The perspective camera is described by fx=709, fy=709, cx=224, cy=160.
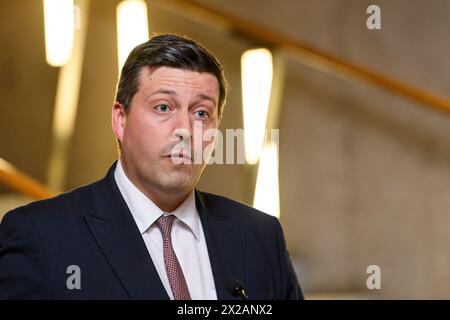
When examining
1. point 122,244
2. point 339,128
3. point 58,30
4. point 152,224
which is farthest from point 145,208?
point 58,30

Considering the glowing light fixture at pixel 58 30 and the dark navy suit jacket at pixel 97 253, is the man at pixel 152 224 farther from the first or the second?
the glowing light fixture at pixel 58 30

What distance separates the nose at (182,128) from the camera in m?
1.84

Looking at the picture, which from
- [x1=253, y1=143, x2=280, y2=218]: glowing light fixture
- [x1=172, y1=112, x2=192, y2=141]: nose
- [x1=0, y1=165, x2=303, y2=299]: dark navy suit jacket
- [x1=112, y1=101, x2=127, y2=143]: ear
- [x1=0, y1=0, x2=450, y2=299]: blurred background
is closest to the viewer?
[x1=0, y1=165, x2=303, y2=299]: dark navy suit jacket

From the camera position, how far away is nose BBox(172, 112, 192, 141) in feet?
6.03

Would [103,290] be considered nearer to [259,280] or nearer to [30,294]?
[30,294]

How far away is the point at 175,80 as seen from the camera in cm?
189

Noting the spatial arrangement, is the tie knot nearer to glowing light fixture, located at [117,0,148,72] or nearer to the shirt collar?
the shirt collar

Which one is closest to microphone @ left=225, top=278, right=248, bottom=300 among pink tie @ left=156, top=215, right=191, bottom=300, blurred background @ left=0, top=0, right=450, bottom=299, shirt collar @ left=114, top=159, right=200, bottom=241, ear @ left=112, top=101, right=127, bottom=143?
pink tie @ left=156, top=215, right=191, bottom=300

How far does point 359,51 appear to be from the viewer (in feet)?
13.9

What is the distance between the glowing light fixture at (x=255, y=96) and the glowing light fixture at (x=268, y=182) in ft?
0.34

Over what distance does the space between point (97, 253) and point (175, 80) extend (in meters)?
0.50

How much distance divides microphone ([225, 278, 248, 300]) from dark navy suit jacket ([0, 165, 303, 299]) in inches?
0.9

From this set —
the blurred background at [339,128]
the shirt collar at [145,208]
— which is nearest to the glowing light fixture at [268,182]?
the blurred background at [339,128]
